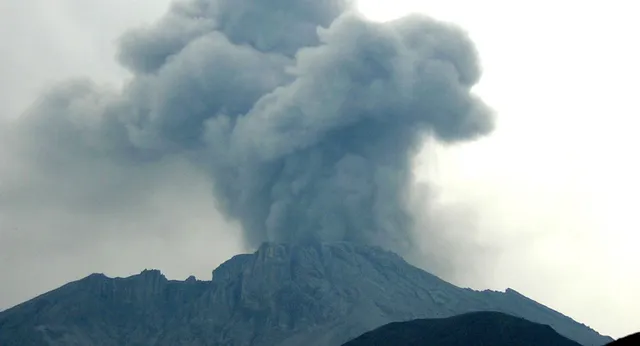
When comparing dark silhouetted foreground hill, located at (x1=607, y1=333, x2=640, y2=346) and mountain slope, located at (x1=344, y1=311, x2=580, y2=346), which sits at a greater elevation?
mountain slope, located at (x1=344, y1=311, x2=580, y2=346)

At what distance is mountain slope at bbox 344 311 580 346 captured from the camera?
486 ft

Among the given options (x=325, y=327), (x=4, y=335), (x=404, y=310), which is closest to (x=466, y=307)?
(x=404, y=310)

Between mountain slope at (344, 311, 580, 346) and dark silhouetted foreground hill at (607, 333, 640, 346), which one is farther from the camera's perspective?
mountain slope at (344, 311, 580, 346)

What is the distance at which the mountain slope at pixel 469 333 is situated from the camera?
5827 inches

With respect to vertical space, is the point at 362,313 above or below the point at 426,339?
above

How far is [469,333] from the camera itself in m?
151

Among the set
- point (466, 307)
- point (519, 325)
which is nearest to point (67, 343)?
point (466, 307)

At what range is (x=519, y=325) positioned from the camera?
153500mm

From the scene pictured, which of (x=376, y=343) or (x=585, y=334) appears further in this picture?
(x=585, y=334)

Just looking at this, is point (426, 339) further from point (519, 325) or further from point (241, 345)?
point (241, 345)

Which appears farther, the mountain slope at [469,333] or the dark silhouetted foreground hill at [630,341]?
the mountain slope at [469,333]

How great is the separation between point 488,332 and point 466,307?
4922cm

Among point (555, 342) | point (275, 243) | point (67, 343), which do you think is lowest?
point (555, 342)

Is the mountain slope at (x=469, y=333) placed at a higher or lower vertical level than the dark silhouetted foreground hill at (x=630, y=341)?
higher
